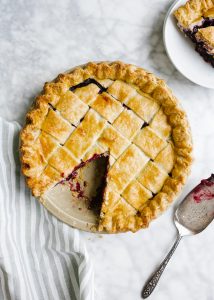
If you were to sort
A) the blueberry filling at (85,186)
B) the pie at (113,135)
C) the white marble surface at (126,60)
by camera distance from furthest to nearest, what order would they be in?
the white marble surface at (126,60) → the blueberry filling at (85,186) → the pie at (113,135)

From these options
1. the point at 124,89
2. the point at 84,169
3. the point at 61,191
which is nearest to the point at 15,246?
the point at 61,191

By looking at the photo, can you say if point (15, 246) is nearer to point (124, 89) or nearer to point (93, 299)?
point (93, 299)

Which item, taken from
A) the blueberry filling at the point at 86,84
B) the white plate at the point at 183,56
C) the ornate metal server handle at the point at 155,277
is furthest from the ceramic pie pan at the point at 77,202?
the white plate at the point at 183,56

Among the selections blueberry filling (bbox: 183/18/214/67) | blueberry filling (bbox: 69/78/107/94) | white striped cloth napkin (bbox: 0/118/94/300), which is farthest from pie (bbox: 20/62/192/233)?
blueberry filling (bbox: 183/18/214/67)

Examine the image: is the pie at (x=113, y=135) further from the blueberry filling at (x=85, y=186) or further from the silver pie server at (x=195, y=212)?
the silver pie server at (x=195, y=212)

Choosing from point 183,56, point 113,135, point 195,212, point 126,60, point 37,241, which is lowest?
point 37,241

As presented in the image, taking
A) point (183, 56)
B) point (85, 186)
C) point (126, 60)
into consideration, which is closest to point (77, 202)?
point (85, 186)

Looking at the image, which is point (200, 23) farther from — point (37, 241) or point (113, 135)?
point (37, 241)
